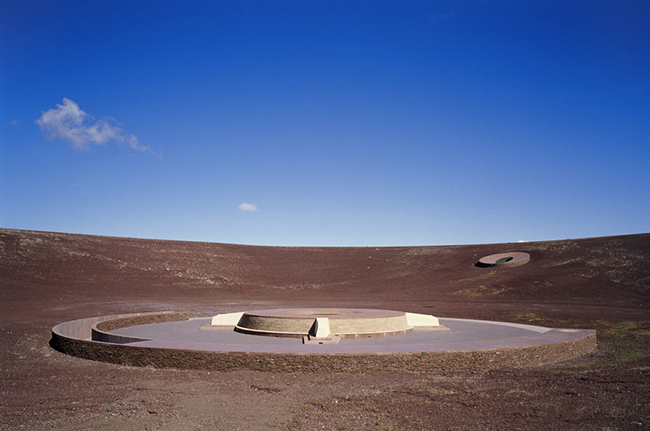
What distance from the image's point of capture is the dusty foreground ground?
21.2 ft

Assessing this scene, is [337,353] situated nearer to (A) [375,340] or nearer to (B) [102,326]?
(A) [375,340]

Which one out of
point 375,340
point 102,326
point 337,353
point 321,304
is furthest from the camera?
point 321,304

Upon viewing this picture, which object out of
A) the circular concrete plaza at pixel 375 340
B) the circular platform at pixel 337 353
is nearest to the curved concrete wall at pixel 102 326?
the circular platform at pixel 337 353

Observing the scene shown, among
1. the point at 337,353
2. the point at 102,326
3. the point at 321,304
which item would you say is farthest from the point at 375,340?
the point at 321,304

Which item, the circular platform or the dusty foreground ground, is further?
the circular platform

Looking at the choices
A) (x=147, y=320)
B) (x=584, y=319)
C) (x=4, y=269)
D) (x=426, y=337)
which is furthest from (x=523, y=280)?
(x=4, y=269)

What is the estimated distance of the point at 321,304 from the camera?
94.3 ft

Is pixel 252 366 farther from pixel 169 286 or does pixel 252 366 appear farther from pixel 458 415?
pixel 169 286

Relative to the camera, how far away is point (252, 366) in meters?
9.46

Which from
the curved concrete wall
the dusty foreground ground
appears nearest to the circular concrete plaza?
the curved concrete wall

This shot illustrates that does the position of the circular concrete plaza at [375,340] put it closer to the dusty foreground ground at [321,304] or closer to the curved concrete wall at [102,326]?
the curved concrete wall at [102,326]

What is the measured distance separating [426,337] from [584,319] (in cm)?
1118

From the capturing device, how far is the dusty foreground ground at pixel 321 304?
6.46 metres

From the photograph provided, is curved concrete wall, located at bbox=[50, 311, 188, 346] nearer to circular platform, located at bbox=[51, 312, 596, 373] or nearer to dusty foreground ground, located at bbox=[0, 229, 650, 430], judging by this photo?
circular platform, located at bbox=[51, 312, 596, 373]
